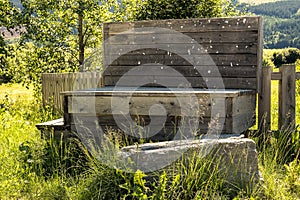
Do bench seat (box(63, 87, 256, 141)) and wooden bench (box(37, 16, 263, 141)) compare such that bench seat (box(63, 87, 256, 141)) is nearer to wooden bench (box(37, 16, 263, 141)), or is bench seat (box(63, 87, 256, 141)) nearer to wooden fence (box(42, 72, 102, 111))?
wooden bench (box(37, 16, 263, 141))

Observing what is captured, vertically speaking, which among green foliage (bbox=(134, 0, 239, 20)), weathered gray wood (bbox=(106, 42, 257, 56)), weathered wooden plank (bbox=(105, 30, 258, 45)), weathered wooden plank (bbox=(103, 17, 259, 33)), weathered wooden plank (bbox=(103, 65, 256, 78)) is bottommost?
weathered wooden plank (bbox=(103, 65, 256, 78))

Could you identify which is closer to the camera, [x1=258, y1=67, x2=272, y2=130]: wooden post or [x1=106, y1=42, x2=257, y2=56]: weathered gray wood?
[x1=258, y1=67, x2=272, y2=130]: wooden post

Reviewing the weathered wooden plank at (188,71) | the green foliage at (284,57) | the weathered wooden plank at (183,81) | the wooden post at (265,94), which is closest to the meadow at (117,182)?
the wooden post at (265,94)

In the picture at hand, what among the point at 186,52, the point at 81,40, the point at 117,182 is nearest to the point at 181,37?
the point at 186,52

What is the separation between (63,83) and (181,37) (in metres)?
5.41

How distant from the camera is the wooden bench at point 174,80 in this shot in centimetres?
564

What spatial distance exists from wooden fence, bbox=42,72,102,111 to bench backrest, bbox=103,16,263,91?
12.0ft

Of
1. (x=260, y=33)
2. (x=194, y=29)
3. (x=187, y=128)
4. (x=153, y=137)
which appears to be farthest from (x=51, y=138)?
(x=260, y=33)

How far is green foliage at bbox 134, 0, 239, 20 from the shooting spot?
11409mm

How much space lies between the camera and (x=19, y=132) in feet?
24.3

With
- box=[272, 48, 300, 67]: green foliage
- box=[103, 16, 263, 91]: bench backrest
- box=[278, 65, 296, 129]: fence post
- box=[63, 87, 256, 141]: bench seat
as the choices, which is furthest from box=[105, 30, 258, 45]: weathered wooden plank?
box=[272, 48, 300, 67]: green foliage

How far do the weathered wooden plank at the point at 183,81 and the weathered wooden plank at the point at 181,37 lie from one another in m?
0.63

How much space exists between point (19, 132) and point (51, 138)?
1.64 meters

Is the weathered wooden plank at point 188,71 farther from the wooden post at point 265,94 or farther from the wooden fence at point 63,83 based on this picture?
the wooden fence at point 63,83
